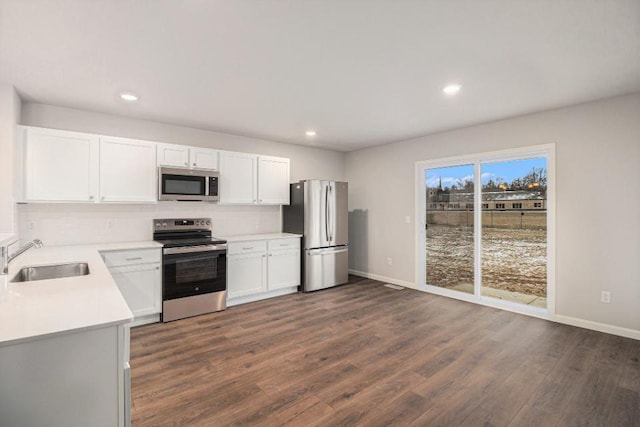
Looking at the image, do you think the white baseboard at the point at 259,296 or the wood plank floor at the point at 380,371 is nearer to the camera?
the wood plank floor at the point at 380,371

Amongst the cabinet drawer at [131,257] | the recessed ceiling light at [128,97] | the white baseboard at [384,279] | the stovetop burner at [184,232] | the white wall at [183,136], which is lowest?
the white baseboard at [384,279]

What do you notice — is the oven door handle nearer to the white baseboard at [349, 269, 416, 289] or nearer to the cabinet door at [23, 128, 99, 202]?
the cabinet door at [23, 128, 99, 202]

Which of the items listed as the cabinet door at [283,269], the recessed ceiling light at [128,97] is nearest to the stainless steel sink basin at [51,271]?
the recessed ceiling light at [128,97]

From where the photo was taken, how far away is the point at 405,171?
5.28m

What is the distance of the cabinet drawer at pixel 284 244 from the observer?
466 cm

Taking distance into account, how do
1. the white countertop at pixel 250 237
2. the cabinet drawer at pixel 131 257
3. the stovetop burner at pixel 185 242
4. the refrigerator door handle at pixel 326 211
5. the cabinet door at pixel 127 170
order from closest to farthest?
the cabinet drawer at pixel 131 257 < the cabinet door at pixel 127 170 < the stovetop burner at pixel 185 242 < the white countertop at pixel 250 237 < the refrigerator door handle at pixel 326 211

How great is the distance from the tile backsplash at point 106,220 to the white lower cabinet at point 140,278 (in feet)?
2.09

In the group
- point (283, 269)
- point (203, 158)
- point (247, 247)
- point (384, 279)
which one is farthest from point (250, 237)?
point (384, 279)

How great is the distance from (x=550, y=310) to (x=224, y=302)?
4017 mm

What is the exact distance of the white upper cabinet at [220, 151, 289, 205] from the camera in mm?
4453

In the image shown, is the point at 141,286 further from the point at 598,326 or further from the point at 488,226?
the point at 598,326

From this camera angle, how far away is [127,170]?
3.70 meters

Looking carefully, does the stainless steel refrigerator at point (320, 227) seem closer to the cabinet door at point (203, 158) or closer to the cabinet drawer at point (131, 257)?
the cabinet door at point (203, 158)

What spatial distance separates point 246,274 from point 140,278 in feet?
4.32
